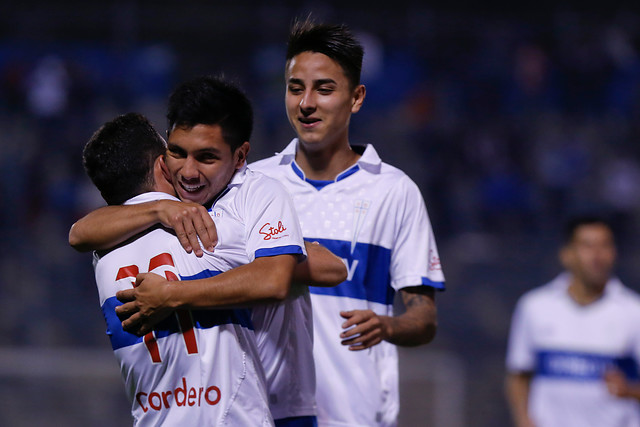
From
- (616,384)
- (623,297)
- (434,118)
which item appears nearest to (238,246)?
(616,384)

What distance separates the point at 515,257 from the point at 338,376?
8.40 metres

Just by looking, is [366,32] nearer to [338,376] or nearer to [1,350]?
[1,350]

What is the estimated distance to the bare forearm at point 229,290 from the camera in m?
2.40

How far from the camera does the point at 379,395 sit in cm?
343

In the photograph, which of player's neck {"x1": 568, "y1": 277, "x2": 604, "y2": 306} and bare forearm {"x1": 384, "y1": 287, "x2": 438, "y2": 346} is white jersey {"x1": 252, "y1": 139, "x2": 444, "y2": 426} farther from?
player's neck {"x1": 568, "y1": 277, "x2": 604, "y2": 306}

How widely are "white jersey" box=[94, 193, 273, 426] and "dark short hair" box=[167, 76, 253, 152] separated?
0.38 metres

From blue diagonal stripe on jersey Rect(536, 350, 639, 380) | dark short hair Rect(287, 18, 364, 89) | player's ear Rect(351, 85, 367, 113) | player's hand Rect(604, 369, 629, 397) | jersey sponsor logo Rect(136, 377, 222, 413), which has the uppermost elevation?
dark short hair Rect(287, 18, 364, 89)

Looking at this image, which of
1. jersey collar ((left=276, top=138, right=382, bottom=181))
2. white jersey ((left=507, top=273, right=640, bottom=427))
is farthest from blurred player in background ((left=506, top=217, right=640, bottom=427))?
jersey collar ((left=276, top=138, right=382, bottom=181))

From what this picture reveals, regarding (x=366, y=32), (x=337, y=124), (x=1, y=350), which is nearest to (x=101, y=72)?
(x=366, y=32)

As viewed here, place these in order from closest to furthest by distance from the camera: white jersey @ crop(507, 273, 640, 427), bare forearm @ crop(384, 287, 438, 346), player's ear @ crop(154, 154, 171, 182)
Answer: player's ear @ crop(154, 154, 171, 182), bare forearm @ crop(384, 287, 438, 346), white jersey @ crop(507, 273, 640, 427)

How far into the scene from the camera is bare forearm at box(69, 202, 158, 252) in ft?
8.38

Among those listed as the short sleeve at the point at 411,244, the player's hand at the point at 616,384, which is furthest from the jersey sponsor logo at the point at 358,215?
the player's hand at the point at 616,384

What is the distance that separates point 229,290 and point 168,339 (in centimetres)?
29

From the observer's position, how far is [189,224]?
2.50 meters
